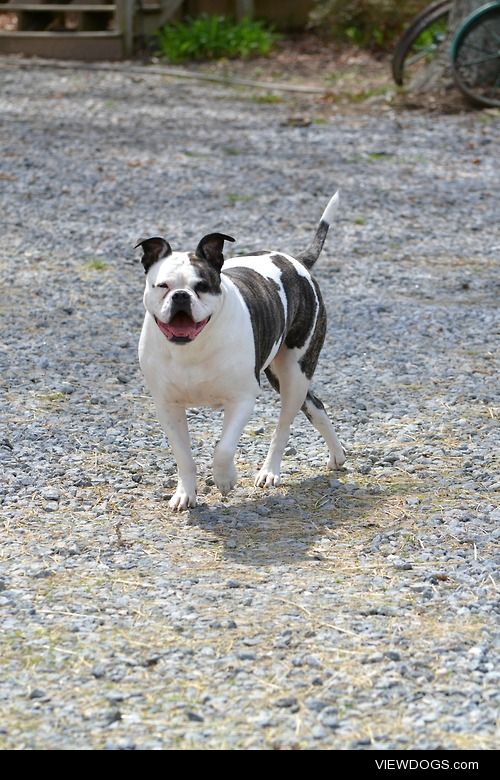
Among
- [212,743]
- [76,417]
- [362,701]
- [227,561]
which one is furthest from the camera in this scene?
[76,417]

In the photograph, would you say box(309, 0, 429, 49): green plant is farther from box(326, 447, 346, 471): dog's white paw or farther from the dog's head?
the dog's head

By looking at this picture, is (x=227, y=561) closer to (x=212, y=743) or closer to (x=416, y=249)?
(x=212, y=743)

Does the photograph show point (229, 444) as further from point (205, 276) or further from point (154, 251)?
point (154, 251)

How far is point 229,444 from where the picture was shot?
5004 millimetres

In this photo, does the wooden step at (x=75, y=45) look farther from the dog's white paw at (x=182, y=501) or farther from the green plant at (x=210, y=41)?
the dog's white paw at (x=182, y=501)

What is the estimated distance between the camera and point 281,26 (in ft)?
65.4

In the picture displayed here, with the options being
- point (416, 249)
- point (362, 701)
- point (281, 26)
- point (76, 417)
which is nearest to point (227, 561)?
point (362, 701)

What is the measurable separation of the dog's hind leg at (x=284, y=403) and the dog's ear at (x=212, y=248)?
0.89 m

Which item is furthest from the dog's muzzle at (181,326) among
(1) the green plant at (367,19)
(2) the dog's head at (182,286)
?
(1) the green plant at (367,19)

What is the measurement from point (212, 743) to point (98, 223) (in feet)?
24.4

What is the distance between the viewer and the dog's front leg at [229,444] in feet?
16.4

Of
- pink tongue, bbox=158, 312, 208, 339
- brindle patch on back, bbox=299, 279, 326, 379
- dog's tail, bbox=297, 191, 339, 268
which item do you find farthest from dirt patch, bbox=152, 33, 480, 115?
pink tongue, bbox=158, 312, 208, 339

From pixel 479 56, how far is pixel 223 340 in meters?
9.66

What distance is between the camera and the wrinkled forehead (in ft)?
15.6
